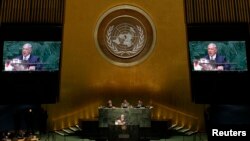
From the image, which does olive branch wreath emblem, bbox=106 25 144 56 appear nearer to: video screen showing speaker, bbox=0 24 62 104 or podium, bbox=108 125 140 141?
video screen showing speaker, bbox=0 24 62 104

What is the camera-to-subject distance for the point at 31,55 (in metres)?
9.58

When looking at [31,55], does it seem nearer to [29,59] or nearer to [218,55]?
[29,59]

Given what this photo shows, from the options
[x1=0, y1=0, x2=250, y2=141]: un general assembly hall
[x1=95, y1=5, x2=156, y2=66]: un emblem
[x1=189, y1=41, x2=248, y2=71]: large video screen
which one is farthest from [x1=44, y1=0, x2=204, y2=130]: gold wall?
[x1=189, y1=41, x2=248, y2=71]: large video screen

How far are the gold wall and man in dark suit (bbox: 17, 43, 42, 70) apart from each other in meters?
0.90

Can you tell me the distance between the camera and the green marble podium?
906 cm

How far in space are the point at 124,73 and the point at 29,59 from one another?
308cm

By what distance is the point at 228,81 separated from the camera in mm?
9461

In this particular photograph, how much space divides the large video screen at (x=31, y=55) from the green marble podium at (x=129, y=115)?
2.12 metres

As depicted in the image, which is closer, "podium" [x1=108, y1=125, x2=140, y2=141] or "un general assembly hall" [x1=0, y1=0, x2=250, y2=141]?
"podium" [x1=108, y1=125, x2=140, y2=141]

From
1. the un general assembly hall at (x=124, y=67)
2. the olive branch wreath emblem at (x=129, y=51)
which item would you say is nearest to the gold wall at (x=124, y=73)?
the un general assembly hall at (x=124, y=67)

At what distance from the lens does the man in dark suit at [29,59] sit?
9555mm

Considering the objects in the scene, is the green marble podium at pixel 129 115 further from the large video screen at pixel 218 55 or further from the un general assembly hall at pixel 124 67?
the large video screen at pixel 218 55

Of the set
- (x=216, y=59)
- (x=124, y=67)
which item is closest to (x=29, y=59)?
(x=124, y=67)

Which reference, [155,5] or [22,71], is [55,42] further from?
[155,5]
